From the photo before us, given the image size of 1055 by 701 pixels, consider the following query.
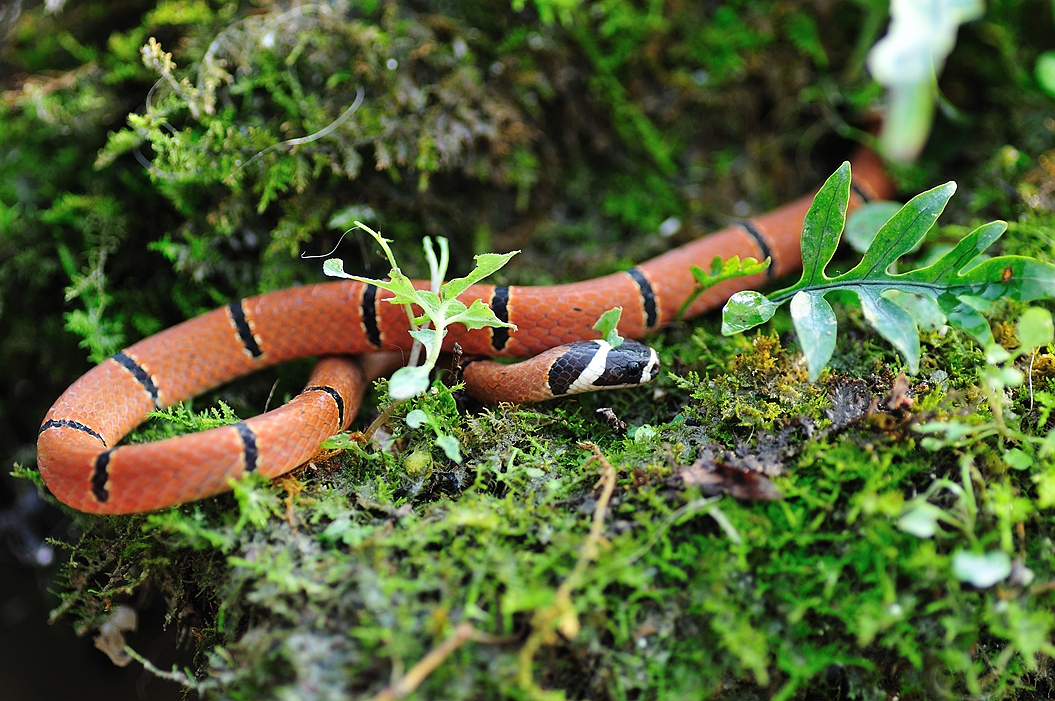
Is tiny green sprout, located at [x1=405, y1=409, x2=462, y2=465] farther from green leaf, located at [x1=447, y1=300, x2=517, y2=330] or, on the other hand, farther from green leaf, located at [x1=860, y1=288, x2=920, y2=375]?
green leaf, located at [x1=860, y1=288, x2=920, y2=375]

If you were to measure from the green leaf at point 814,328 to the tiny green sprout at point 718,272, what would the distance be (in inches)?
8.0

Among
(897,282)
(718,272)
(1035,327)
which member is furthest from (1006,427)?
(718,272)

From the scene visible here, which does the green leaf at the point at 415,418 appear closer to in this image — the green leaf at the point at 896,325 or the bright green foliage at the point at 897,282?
the bright green foliage at the point at 897,282

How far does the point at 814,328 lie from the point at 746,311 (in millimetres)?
229

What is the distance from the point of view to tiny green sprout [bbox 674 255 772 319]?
248 cm

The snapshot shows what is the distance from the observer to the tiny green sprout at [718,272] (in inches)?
97.7

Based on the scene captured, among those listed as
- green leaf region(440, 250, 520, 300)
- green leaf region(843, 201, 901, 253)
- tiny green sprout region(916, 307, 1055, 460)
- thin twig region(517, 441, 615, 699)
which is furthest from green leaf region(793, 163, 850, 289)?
thin twig region(517, 441, 615, 699)

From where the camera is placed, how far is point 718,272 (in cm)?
273

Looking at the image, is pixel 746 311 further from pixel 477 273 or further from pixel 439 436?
pixel 439 436

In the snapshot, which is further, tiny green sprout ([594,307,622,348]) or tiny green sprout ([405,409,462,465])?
tiny green sprout ([594,307,622,348])

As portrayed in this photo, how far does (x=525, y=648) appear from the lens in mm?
1655

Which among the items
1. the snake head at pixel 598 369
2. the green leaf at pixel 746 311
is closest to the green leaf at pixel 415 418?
the snake head at pixel 598 369

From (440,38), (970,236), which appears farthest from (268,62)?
(970,236)

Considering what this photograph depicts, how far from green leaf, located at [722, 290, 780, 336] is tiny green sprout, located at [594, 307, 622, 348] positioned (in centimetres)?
41
